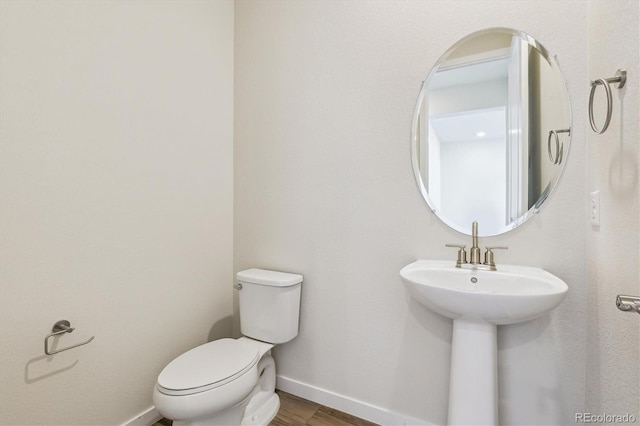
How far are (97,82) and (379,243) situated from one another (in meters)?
1.53

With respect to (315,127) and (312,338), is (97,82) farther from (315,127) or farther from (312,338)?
(312,338)

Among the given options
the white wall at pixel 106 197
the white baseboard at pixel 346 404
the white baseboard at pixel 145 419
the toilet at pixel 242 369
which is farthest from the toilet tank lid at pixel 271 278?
the white baseboard at pixel 145 419

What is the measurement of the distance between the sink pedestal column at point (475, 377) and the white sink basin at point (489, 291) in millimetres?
83

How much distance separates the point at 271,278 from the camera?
1652 millimetres

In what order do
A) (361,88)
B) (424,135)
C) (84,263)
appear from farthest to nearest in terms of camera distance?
(361,88)
(424,135)
(84,263)

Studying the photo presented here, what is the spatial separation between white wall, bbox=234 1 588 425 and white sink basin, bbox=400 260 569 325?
0.49 feet

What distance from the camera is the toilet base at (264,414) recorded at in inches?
58.6

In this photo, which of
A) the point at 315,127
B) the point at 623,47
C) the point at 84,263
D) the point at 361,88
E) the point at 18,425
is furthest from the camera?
the point at 315,127

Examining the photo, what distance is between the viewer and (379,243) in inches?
60.1

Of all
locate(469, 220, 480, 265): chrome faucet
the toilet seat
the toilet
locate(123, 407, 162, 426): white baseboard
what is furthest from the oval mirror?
locate(123, 407, 162, 426): white baseboard

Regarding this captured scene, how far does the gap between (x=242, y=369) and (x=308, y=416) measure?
57 cm

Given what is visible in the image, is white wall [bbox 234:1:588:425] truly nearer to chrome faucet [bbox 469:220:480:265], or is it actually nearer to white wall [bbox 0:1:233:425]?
chrome faucet [bbox 469:220:480:265]

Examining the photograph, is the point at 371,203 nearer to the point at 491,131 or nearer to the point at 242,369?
the point at 491,131

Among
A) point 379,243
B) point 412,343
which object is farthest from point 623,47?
point 412,343
